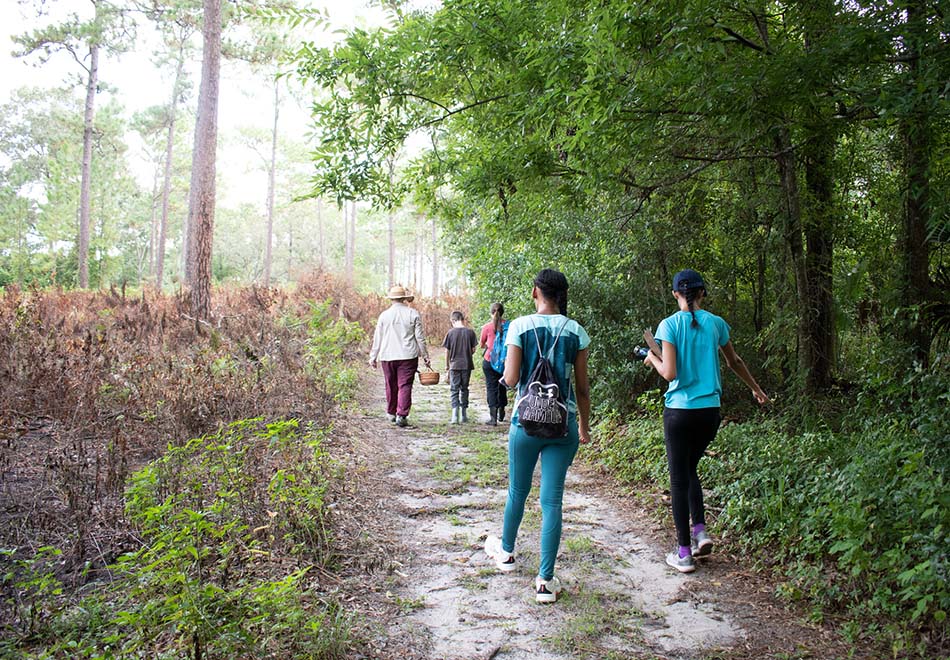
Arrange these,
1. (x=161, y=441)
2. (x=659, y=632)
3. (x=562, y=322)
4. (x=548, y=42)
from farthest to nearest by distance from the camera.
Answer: (x=161, y=441) → (x=548, y=42) → (x=562, y=322) → (x=659, y=632)

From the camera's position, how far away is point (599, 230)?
8.69m

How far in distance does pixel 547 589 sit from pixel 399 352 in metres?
5.66

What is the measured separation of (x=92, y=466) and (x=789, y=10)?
266 inches

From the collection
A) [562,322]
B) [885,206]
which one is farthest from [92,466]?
[885,206]

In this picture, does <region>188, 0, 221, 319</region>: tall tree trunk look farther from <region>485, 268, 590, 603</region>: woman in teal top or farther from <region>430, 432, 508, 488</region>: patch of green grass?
<region>485, 268, 590, 603</region>: woman in teal top

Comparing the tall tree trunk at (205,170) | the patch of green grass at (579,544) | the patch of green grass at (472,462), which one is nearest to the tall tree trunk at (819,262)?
the patch of green grass at (579,544)

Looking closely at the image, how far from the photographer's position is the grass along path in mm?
3326

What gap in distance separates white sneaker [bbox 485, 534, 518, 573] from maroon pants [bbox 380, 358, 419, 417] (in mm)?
4736

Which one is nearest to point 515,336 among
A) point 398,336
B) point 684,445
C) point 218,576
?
point 684,445

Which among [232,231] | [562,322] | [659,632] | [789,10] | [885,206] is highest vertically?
[232,231]

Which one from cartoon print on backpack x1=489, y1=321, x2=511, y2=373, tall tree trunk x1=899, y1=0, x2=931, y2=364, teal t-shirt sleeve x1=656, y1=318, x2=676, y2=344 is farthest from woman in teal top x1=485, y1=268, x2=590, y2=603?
cartoon print on backpack x1=489, y1=321, x2=511, y2=373

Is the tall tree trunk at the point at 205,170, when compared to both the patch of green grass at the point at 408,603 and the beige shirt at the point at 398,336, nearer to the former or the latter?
the beige shirt at the point at 398,336

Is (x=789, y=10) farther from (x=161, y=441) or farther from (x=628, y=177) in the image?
(x=161, y=441)

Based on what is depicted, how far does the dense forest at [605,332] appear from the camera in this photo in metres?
3.50
